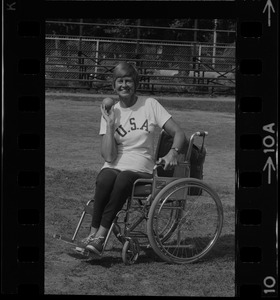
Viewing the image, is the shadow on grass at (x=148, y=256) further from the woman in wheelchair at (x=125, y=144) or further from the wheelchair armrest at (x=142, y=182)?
the wheelchair armrest at (x=142, y=182)

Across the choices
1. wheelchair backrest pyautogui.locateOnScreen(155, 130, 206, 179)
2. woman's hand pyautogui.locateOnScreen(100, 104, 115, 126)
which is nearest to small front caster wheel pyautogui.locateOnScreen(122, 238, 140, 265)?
wheelchair backrest pyautogui.locateOnScreen(155, 130, 206, 179)

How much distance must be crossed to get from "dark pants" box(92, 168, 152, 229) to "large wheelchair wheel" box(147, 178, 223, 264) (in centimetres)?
20

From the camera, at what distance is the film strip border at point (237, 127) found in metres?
2.97

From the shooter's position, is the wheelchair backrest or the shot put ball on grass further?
the wheelchair backrest

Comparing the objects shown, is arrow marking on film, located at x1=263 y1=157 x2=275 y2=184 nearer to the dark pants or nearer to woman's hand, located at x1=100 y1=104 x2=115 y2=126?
woman's hand, located at x1=100 y1=104 x2=115 y2=126

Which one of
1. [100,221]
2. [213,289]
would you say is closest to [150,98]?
[100,221]

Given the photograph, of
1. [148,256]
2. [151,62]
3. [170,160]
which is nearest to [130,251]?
[148,256]

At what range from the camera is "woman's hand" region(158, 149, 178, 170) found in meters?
4.93

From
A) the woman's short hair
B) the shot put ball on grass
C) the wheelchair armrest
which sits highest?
the woman's short hair

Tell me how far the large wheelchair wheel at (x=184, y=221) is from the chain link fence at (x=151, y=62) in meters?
0.82
